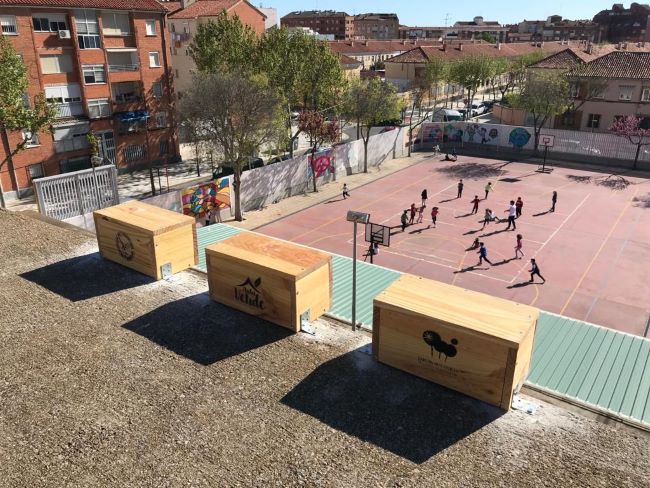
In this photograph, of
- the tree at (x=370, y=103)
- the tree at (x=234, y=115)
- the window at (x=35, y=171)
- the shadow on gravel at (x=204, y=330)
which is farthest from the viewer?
the tree at (x=370, y=103)

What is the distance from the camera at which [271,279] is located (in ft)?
43.1

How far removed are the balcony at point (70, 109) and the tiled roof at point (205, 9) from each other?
25458 mm

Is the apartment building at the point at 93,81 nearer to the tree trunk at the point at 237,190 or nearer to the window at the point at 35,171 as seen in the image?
the window at the point at 35,171

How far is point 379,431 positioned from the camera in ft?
33.2

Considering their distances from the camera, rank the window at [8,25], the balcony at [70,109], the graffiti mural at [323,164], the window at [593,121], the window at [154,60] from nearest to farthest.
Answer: the window at [8,25] < the balcony at [70,109] < the graffiti mural at [323,164] < the window at [154,60] < the window at [593,121]

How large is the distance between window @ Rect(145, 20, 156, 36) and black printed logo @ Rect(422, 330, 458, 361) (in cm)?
4369

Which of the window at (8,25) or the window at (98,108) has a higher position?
the window at (8,25)

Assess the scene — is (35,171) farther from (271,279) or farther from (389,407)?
(389,407)

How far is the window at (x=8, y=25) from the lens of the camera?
36500mm

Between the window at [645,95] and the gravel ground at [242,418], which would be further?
the window at [645,95]

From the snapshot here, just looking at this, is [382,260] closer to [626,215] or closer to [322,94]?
[626,215]

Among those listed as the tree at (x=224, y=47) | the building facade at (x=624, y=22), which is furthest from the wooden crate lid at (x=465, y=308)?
the building facade at (x=624, y=22)

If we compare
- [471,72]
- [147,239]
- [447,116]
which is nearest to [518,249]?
[147,239]

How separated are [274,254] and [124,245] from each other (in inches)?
223
